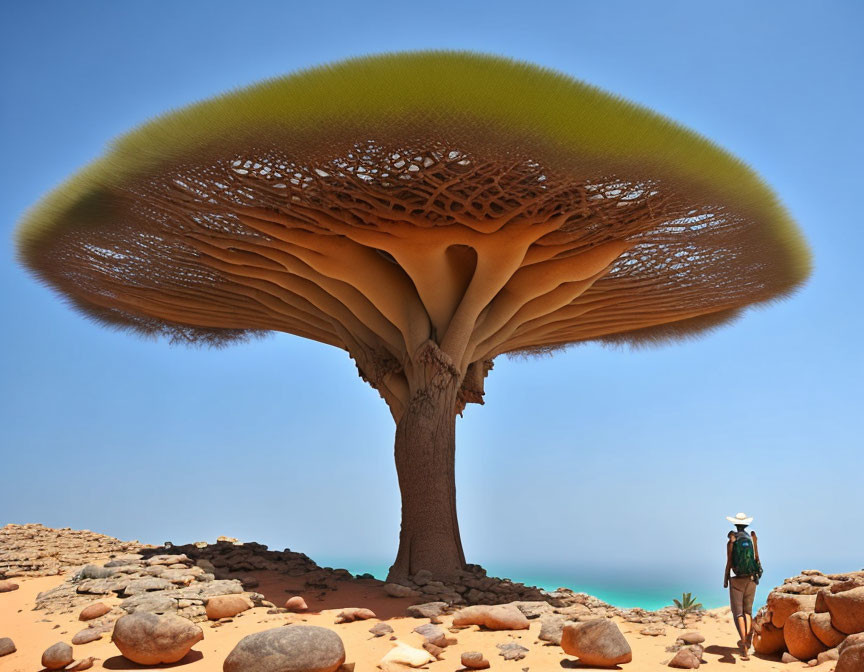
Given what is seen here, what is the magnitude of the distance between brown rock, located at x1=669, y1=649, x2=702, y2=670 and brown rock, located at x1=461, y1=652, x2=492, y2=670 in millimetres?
2135

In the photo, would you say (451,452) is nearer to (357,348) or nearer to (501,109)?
(357,348)

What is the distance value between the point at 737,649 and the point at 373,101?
9.13 metres

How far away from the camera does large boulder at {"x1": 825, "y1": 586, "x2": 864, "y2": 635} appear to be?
27.2 feet

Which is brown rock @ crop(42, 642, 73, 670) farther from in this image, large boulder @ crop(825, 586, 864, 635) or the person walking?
large boulder @ crop(825, 586, 864, 635)

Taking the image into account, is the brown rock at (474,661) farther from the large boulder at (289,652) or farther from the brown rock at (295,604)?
the brown rock at (295,604)

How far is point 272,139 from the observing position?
1228 cm

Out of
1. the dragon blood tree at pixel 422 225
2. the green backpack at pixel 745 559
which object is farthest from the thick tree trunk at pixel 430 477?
the green backpack at pixel 745 559

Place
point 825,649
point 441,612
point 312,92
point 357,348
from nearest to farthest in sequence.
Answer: point 825,649
point 441,612
point 312,92
point 357,348

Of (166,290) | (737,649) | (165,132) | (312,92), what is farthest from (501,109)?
(166,290)

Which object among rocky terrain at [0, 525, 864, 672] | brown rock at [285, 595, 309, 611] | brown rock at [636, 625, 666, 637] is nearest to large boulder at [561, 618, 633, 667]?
rocky terrain at [0, 525, 864, 672]

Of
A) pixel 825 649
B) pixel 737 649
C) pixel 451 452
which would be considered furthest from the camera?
pixel 451 452

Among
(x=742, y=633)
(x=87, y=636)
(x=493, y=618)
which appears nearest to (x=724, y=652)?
(x=742, y=633)

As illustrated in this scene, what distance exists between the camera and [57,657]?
8828 mm

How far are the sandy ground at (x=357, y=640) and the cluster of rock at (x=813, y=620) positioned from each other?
1.11 ft
